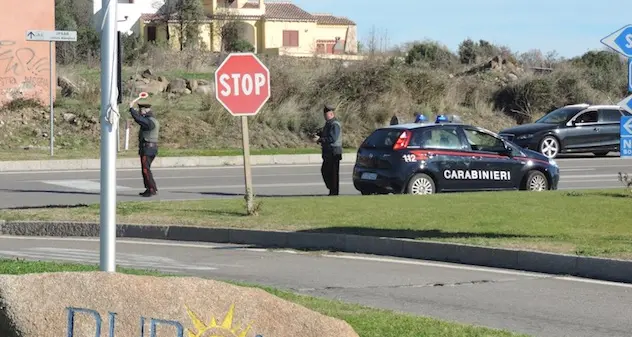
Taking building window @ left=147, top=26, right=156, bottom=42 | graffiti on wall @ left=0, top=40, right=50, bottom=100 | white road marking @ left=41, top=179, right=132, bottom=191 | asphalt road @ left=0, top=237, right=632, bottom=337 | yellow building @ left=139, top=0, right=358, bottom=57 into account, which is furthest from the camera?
yellow building @ left=139, top=0, right=358, bottom=57

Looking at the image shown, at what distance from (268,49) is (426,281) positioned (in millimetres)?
68978

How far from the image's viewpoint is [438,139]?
21.9 metres

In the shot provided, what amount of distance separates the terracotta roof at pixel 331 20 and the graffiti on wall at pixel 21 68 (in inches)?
2066

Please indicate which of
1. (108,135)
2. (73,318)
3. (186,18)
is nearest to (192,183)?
(108,135)

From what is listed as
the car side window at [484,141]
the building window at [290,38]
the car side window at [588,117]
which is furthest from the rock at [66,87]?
the building window at [290,38]

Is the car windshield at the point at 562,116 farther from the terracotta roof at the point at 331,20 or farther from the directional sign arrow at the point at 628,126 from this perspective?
the terracotta roof at the point at 331,20

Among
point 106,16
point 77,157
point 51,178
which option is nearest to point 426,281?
point 106,16

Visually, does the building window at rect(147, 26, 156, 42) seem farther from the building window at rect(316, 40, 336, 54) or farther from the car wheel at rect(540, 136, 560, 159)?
the car wheel at rect(540, 136, 560, 159)

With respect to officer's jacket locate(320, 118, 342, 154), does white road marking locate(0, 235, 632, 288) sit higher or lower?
lower

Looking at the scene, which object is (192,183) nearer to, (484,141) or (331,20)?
(484,141)

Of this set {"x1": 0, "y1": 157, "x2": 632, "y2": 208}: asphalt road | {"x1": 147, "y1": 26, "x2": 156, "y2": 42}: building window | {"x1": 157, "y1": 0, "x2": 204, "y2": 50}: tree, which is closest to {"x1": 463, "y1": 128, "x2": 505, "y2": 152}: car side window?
{"x1": 0, "y1": 157, "x2": 632, "y2": 208}: asphalt road

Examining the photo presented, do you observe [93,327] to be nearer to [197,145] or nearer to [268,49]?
[197,145]

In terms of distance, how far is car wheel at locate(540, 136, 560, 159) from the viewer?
35.2m

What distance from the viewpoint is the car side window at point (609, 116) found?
36.3 m
